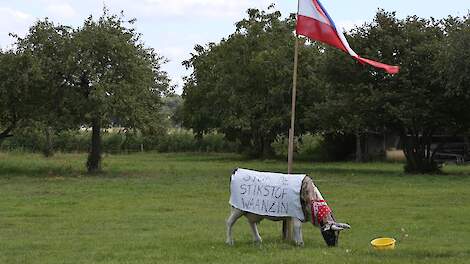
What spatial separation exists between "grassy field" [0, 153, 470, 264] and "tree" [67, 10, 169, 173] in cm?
356

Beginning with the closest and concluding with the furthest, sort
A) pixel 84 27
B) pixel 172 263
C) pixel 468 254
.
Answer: pixel 172 263, pixel 468 254, pixel 84 27

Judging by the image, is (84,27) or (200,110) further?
(200,110)

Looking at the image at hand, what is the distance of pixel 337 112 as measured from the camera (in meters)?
36.7

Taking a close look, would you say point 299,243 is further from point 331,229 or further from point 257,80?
point 257,80

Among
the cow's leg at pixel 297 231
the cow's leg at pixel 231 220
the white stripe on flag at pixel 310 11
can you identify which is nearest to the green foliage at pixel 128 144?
the white stripe on flag at pixel 310 11

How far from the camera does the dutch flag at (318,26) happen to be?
1319 cm

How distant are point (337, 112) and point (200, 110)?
2447cm

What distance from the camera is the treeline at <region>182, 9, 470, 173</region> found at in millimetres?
34312

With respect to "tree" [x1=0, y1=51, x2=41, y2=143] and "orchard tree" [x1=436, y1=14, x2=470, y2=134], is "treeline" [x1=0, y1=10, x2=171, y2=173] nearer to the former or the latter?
"tree" [x1=0, y1=51, x2=41, y2=143]

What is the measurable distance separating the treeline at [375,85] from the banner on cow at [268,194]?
2118 centimetres

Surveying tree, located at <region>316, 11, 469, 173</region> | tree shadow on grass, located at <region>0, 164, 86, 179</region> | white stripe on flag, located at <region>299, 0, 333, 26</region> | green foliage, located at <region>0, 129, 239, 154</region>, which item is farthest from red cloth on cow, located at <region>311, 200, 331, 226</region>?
green foliage, located at <region>0, 129, 239, 154</region>

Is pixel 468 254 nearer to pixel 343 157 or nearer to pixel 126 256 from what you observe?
pixel 126 256

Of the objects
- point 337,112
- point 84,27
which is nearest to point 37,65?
point 84,27

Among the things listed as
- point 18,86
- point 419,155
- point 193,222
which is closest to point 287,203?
point 193,222
